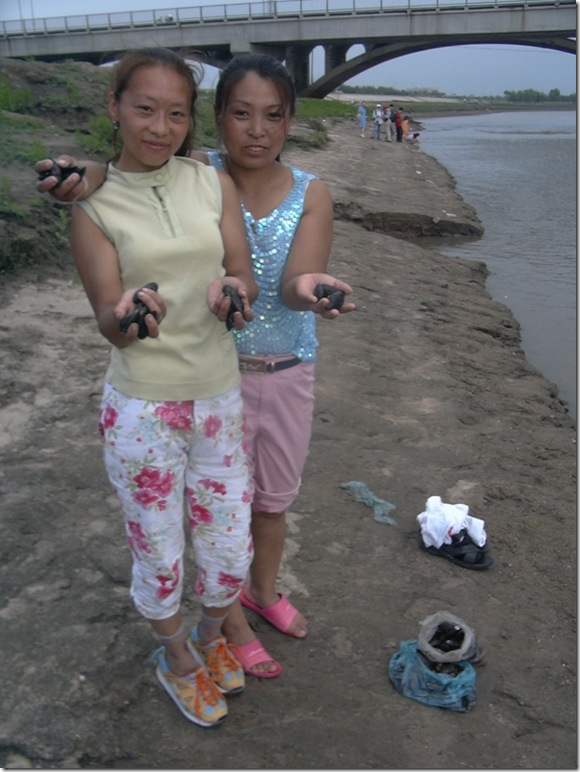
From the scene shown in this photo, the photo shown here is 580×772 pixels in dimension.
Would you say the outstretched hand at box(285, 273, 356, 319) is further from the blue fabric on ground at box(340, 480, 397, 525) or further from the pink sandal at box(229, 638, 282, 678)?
the blue fabric on ground at box(340, 480, 397, 525)

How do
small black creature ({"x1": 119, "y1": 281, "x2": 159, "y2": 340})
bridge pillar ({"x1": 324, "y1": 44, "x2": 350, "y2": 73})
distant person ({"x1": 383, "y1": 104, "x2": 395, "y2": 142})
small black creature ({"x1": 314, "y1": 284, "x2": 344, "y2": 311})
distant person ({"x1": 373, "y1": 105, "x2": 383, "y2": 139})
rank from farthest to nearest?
bridge pillar ({"x1": 324, "y1": 44, "x2": 350, "y2": 73}) < distant person ({"x1": 383, "y1": 104, "x2": 395, "y2": 142}) < distant person ({"x1": 373, "y1": 105, "x2": 383, "y2": 139}) < small black creature ({"x1": 314, "y1": 284, "x2": 344, "y2": 311}) < small black creature ({"x1": 119, "y1": 281, "x2": 159, "y2": 340})

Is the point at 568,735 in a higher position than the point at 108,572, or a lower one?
lower

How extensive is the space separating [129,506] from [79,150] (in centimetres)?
716

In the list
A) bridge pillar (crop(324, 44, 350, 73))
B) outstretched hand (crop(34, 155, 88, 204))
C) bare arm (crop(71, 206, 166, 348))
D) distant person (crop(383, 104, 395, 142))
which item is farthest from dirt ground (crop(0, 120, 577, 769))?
bridge pillar (crop(324, 44, 350, 73))

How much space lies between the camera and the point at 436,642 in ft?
8.49

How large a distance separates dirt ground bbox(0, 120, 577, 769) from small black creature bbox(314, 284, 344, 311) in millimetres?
1198

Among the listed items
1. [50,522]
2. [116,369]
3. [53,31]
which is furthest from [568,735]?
[53,31]

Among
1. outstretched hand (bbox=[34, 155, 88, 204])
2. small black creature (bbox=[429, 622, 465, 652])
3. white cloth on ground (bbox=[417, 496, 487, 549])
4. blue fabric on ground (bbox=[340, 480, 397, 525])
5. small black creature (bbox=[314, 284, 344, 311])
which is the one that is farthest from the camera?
blue fabric on ground (bbox=[340, 480, 397, 525])

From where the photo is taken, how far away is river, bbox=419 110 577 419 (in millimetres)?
7981

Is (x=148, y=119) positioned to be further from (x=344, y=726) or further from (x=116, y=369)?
(x=344, y=726)

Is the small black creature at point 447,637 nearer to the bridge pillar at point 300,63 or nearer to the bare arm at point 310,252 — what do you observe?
the bare arm at point 310,252

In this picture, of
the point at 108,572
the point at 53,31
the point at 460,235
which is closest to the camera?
the point at 108,572

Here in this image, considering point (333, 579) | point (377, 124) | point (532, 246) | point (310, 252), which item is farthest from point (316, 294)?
point (377, 124)

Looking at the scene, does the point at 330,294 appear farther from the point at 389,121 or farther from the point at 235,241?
the point at 389,121
